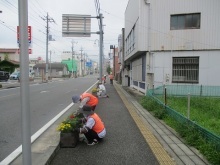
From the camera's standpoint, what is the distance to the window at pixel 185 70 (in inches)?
726

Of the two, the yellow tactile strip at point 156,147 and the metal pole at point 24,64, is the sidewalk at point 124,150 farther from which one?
the metal pole at point 24,64

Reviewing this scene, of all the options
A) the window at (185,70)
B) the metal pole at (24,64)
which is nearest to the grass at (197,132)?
the metal pole at (24,64)

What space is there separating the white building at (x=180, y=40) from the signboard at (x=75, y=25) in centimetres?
540

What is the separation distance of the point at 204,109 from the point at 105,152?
689cm

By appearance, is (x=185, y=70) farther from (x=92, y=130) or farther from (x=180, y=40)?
(x=92, y=130)

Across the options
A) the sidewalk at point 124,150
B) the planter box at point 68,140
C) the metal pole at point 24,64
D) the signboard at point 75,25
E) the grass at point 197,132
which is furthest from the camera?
the signboard at point 75,25

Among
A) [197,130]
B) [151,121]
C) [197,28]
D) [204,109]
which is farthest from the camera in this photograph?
[197,28]

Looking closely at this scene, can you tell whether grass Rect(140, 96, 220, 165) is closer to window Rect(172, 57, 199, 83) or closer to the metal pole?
the metal pole

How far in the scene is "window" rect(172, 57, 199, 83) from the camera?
1844 centimetres

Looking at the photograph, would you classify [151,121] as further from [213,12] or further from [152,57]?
[213,12]

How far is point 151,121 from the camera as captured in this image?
33.0 ft

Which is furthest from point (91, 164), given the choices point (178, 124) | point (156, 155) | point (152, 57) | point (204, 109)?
point (152, 57)

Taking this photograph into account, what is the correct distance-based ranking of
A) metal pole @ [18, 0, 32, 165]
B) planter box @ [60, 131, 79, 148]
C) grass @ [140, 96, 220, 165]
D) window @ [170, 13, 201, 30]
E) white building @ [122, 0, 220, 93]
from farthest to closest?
window @ [170, 13, 201, 30], white building @ [122, 0, 220, 93], planter box @ [60, 131, 79, 148], grass @ [140, 96, 220, 165], metal pole @ [18, 0, 32, 165]

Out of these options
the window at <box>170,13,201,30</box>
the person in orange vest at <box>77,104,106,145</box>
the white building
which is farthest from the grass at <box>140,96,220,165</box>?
the window at <box>170,13,201,30</box>
